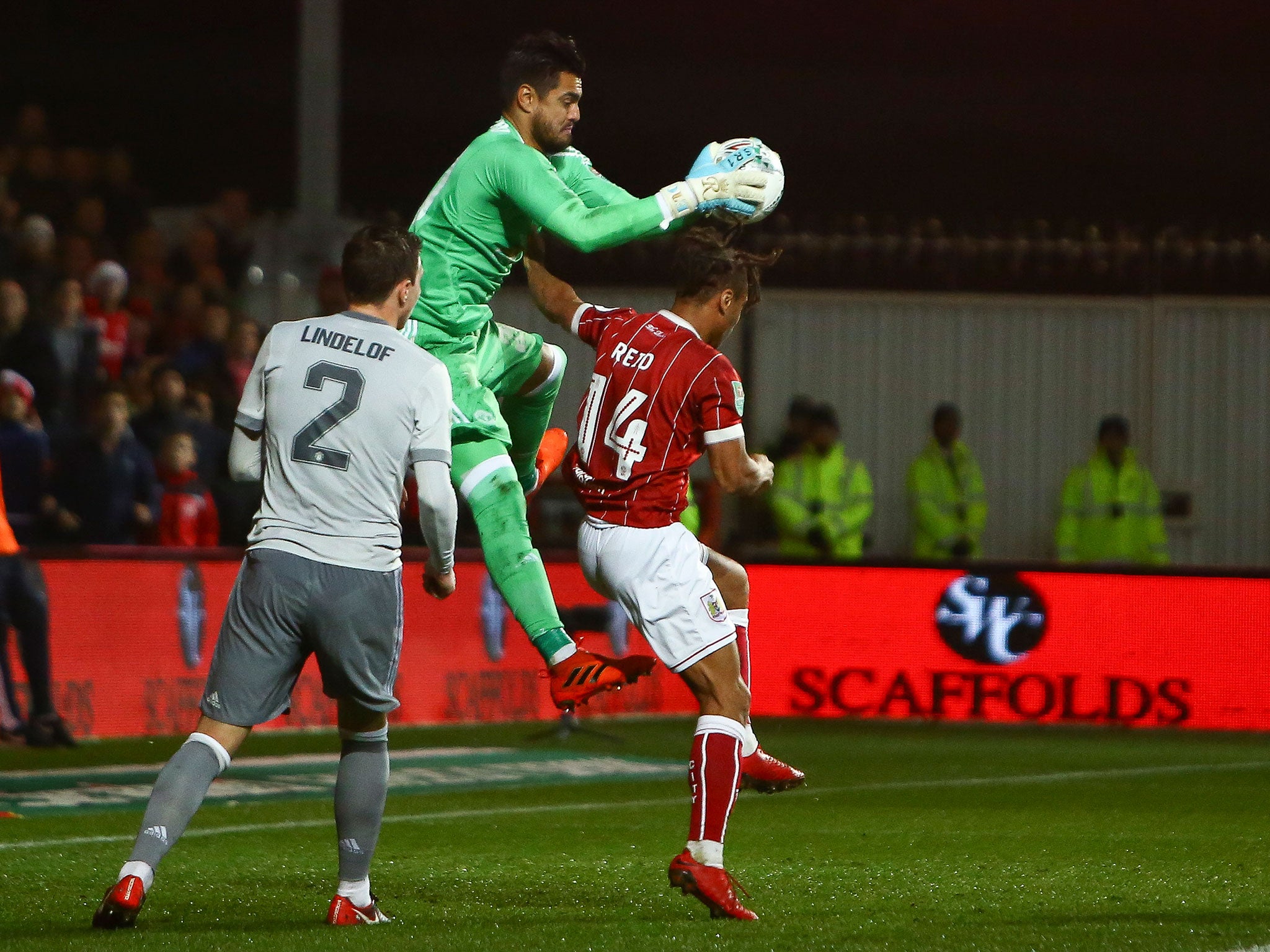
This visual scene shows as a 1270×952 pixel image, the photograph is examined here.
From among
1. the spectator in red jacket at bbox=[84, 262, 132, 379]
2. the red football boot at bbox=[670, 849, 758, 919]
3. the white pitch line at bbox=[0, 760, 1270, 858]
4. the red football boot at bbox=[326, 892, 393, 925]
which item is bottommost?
the white pitch line at bbox=[0, 760, 1270, 858]

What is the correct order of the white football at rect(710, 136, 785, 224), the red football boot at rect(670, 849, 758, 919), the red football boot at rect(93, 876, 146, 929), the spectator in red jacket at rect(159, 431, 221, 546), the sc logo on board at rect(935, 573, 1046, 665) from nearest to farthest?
the red football boot at rect(93, 876, 146, 929) < the red football boot at rect(670, 849, 758, 919) < the white football at rect(710, 136, 785, 224) < the spectator in red jacket at rect(159, 431, 221, 546) < the sc logo on board at rect(935, 573, 1046, 665)

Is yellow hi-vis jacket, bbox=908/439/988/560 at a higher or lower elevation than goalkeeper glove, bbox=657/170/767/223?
lower

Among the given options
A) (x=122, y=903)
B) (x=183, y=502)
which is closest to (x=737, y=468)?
(x=122, y=903)

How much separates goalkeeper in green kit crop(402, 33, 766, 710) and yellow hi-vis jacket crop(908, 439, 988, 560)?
8.21 meters

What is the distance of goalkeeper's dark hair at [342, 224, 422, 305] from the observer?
544cm

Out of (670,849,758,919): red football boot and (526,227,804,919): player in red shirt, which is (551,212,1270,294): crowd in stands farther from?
(670,849,758,919): red football boot

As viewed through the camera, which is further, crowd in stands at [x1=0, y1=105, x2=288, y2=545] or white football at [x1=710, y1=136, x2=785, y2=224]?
crowd in stands at [x1=0, y1=105, x2=288, y2=545]

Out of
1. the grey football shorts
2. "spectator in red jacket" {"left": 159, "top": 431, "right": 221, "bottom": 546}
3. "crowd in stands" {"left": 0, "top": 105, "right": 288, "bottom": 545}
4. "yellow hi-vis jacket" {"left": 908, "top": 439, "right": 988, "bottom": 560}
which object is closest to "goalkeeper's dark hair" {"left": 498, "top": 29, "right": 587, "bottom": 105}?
the grey football shorts

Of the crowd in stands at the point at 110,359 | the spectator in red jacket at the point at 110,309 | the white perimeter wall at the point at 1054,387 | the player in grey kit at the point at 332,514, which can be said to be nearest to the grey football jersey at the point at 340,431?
the player in grey kit at the point at 332,514

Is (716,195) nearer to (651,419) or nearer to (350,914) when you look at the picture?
(651,419)

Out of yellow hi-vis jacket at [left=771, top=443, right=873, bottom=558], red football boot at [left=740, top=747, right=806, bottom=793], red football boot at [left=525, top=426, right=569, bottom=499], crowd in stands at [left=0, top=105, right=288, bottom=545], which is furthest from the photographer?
yellow hi-vis jacket at [left=771, top=443, right=873, bottom=558]

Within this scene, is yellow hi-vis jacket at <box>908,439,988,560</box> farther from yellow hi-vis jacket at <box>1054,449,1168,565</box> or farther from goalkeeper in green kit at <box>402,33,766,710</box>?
goalkeeper in green kit at <box>402,33,766,710</box>

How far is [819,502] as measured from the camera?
1358 cm

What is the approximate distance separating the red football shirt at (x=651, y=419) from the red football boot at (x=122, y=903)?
1.70 meters
